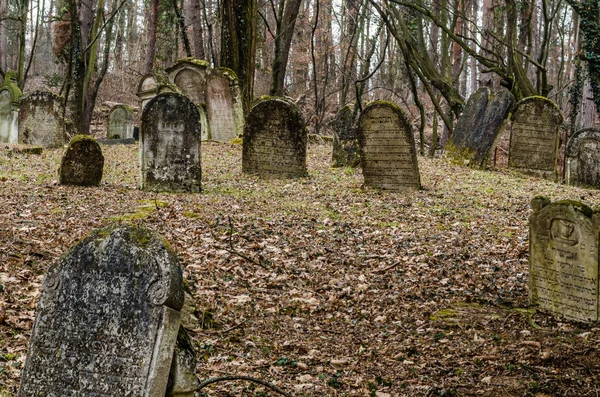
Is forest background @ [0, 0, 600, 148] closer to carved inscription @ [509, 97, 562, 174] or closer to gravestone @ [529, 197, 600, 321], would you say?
carved inscription @ [509, 97, 562, 174]

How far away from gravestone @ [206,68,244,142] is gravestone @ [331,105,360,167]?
4.60 metres

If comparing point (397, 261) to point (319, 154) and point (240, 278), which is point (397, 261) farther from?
point (319, 154)

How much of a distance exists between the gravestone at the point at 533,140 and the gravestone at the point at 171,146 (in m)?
8.39

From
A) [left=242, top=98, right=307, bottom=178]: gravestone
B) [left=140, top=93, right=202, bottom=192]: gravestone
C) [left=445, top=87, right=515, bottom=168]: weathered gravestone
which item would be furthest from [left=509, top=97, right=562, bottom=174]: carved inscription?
[left=140, top=93, right=202, bottom=192]: gravestone

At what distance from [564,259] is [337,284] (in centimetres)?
233

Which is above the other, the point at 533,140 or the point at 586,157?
the point at 533,140

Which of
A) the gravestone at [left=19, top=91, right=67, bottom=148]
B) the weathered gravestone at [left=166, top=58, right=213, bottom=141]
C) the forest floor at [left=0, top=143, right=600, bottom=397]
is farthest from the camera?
the weathered gravestone at [left=166, top=58, right=213, bottom=141]

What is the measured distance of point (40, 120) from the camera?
1817 cm

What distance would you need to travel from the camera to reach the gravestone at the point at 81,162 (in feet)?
35.8

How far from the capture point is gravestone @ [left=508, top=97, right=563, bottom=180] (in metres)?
15.4

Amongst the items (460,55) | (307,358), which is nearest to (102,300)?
(307,358)

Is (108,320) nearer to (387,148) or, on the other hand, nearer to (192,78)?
(387,148)

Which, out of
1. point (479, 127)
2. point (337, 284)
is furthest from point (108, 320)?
point (479, 127)

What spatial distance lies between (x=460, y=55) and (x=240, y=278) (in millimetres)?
23914
